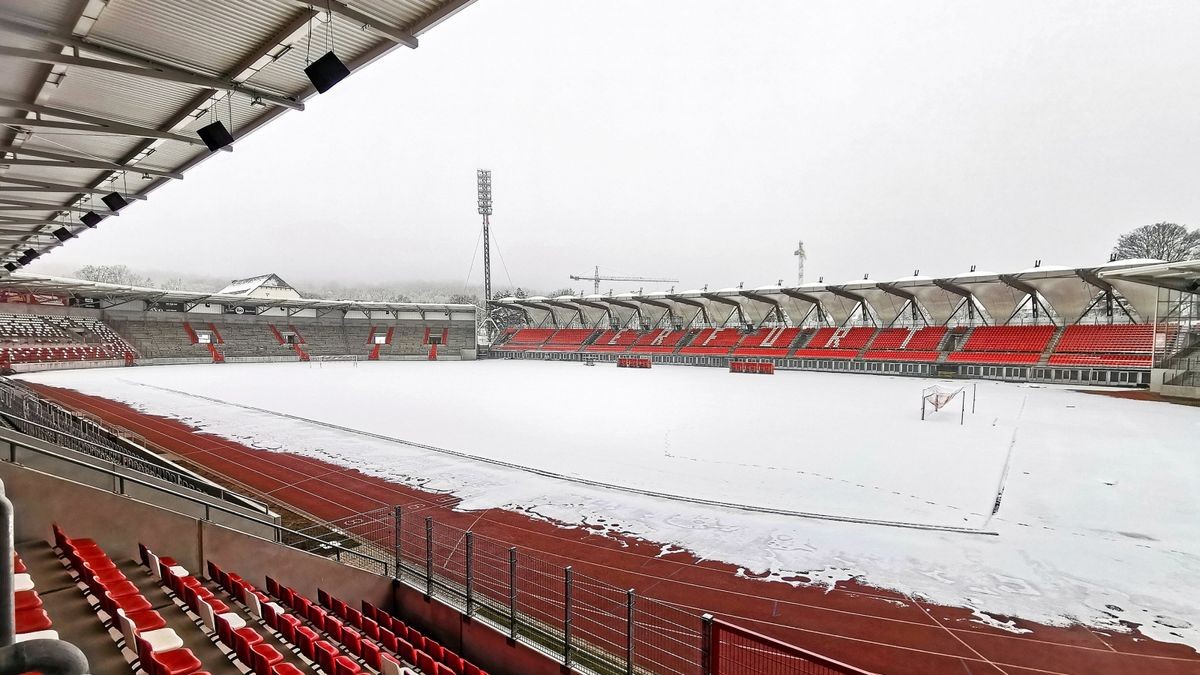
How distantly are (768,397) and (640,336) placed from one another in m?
36.1

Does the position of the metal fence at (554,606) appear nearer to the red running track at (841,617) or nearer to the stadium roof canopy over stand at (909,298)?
the red running track at (841,617)

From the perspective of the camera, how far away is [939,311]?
151ft

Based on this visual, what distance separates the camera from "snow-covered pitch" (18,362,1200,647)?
27.8 ft

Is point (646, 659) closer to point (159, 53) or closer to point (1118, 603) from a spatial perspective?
point (1118, 603)

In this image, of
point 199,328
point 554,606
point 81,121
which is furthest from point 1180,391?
point 199,328

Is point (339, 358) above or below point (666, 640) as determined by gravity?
below

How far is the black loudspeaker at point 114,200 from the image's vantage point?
1315cm

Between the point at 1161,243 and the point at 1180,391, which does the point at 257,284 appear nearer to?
the point at 1180,391

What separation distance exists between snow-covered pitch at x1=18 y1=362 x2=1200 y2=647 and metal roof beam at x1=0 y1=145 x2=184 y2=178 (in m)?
8.08

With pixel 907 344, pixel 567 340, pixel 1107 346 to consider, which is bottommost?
pixel 567 340

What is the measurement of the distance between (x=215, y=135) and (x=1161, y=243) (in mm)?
85972

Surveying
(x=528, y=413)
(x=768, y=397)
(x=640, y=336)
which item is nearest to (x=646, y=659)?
(x=528, y=413)

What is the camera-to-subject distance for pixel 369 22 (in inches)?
271

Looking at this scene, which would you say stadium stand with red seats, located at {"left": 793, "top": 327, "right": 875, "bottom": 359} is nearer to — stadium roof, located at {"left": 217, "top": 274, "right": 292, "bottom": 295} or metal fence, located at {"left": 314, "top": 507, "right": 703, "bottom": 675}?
metal fence, located at {"left": 314, "top": 507, "right": 703, "bottom": 675}
